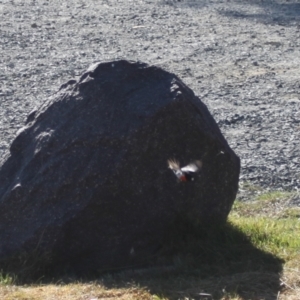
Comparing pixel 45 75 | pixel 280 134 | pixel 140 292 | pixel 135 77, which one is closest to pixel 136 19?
pixel 45 75

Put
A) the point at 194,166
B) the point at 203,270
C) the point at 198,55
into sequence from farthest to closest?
the point at 198,55
the point at 194,166
the point at 203,270

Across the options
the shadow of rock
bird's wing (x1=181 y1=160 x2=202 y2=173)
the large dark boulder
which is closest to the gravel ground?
the large dark boulder

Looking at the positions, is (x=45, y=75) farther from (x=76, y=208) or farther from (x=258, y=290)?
(x=258, y=290)

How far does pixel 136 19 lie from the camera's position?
12.8 meters

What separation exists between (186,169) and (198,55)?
20.2ft

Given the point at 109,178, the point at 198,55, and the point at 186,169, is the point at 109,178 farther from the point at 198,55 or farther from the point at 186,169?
the point at 198,55

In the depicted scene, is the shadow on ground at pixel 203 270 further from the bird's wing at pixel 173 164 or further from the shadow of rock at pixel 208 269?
the bird's wing at pixel 173 164

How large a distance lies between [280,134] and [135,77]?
290 cm

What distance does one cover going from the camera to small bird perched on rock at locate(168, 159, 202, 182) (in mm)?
4259

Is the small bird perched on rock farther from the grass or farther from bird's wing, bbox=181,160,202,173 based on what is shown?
the grass

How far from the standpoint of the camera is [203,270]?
14.6ft

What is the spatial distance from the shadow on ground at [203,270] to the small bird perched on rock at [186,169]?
350mm

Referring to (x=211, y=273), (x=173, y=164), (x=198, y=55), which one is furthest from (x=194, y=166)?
(x=198, y=55)

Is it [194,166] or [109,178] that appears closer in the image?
[109,178]
